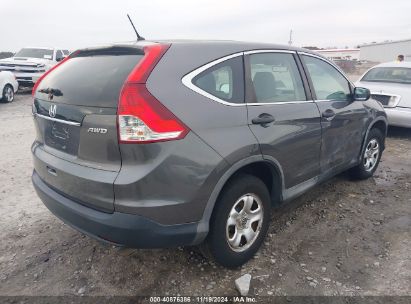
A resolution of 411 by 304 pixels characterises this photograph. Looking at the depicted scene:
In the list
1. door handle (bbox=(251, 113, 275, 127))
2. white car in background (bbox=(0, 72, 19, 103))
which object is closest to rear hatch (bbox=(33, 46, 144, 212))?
door handle (bbox=(251, 113, 275, 127))

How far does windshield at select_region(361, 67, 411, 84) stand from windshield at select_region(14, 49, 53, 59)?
43.3 feet

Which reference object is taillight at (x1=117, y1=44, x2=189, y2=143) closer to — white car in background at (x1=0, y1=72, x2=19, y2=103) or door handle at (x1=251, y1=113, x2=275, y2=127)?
door handle at (x1=251, y1=113, x2=275, y2=127)

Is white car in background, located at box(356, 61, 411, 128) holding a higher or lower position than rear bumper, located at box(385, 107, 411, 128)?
higher

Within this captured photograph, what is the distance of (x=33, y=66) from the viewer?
1388 centimetres

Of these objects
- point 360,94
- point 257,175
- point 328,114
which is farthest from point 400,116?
point 257,175

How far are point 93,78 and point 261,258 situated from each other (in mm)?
2032

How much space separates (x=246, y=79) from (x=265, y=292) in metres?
1.64

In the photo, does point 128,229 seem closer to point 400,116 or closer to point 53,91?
point 53,91

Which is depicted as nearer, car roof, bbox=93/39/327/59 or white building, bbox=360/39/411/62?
car roof, bbox=93/39/327/59

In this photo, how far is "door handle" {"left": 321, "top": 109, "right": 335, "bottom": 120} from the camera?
347 centimetres

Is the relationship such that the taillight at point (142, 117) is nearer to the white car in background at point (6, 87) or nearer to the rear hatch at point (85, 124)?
the rear hatch at point (85, 124)

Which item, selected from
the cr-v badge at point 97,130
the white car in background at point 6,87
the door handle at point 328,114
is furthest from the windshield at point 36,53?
the cr-v badge at point 97,130

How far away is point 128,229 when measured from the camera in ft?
7.29

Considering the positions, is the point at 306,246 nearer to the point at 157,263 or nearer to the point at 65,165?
the point at 157,263
